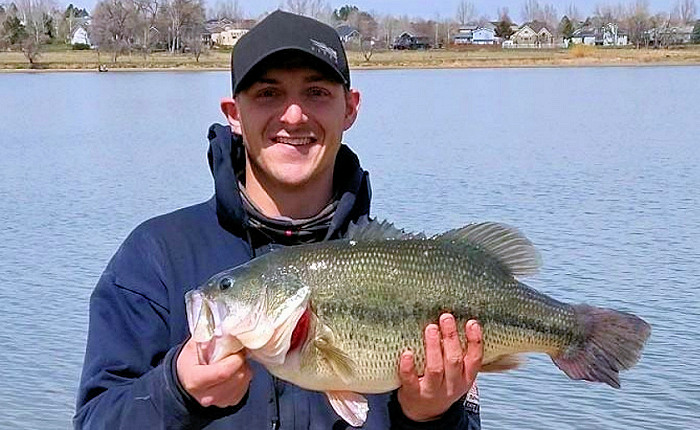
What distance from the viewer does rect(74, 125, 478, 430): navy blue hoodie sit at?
119 inches

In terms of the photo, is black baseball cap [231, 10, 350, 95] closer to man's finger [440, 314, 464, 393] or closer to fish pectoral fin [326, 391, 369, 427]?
man's finger [440, 314, 464, 393]

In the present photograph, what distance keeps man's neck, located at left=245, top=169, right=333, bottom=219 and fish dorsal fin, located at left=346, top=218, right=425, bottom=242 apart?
0.96 ft

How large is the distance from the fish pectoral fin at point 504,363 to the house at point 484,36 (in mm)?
126668

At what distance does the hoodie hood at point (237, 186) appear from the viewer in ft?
11.2

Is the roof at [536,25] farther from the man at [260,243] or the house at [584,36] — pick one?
the man at [260,243]

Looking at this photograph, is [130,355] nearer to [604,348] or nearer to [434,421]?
[434,421]

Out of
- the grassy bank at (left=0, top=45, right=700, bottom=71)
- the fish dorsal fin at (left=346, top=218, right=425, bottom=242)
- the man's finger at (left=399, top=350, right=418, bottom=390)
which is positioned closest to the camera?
the man's finger at (left=399, top=350, right=418, bottom=390)

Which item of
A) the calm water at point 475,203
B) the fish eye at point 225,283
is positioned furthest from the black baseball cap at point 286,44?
the calm water at point 475,203

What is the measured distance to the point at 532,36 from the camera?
12344 cm

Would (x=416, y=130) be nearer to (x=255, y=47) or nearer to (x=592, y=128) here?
(x=592, y=128)

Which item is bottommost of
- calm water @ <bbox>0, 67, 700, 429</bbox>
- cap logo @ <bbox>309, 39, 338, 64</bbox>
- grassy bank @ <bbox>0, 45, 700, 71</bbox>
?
calm water @ <bbox>0, 67, 700, 429</bbox>

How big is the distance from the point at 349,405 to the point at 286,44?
3.82 ft

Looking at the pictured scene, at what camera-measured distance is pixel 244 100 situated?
3422mm

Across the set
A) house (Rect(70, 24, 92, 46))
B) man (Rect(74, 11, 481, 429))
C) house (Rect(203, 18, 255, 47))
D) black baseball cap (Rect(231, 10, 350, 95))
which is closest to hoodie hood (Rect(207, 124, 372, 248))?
man (Rect(74, 11, 481, 429))
